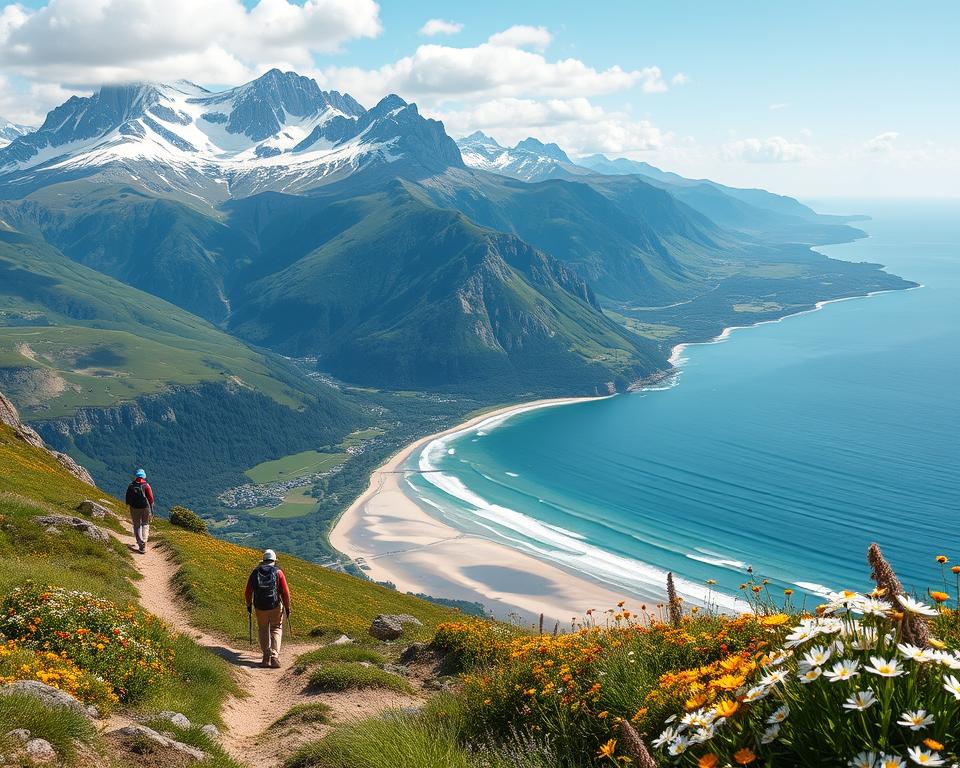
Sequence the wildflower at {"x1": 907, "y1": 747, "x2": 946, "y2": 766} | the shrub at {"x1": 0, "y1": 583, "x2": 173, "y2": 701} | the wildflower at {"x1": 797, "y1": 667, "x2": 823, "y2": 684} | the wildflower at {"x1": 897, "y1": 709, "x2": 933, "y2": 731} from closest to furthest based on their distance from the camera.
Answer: the wildflower at {"x1": 907, "y1": 747, "x2": 946, "y2": 766}
the wildflower at {"x1": 897, "y1": 709, "x2": 933, "y2": 731}
the wildflower at {"x1": 797, "y1": 667, "x2": 823, "y2": 684}
the shrub at {"x1": 0, "y1": 583, "x2": 173, "y2": 701}

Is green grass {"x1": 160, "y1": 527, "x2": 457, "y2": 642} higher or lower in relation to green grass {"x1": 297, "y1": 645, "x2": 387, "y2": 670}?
lower

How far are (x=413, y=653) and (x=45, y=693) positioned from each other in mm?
15138

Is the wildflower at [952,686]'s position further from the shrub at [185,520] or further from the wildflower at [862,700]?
the shrub at [185,520]

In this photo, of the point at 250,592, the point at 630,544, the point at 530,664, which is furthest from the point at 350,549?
the point at 530,664

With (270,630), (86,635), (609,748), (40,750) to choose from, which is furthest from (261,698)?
(609,748)

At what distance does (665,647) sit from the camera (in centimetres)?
985

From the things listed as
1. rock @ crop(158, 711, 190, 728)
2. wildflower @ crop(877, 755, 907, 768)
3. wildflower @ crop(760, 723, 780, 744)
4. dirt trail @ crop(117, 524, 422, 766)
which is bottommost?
dirt trail @ crop(117, 524, 422, 766)

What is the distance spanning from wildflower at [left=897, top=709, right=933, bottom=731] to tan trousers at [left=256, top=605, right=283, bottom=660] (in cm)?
2219

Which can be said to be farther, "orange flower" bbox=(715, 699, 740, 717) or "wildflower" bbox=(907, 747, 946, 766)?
"orange flower" bbox=(715, 699, 740, 717)

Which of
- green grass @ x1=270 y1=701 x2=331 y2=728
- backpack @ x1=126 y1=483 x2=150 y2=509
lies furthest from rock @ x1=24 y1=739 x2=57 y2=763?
backpack @ x1=126 y1=483 x2=150 y2=509

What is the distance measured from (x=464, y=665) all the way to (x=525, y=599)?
341 feet

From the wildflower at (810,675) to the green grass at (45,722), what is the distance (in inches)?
393

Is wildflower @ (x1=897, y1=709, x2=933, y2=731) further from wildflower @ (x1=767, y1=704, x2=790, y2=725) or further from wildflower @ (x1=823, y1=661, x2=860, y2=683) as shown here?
wildflower @ (x1=767, y1=704, x2=790, y2=725)

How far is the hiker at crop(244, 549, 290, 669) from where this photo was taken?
23.2m
